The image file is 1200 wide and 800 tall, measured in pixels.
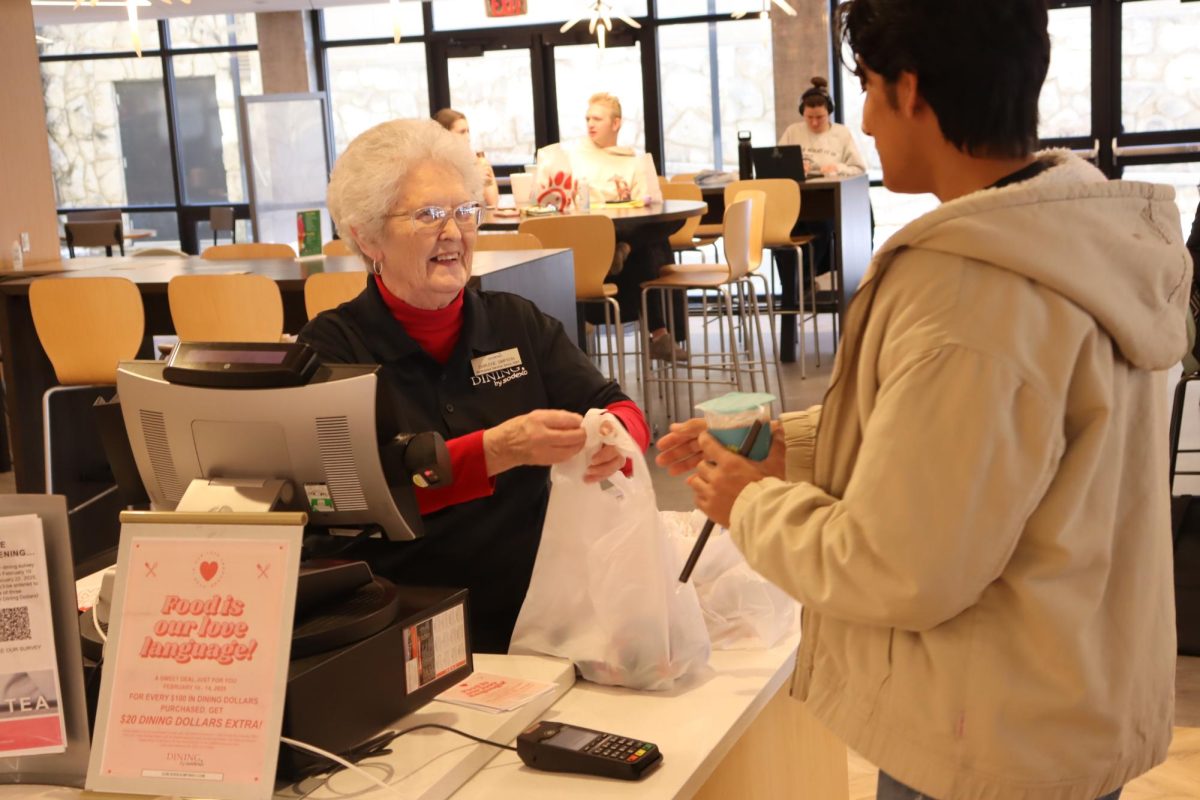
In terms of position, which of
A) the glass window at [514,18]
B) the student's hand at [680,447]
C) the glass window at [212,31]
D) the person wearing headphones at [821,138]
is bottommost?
the student's hand at [680,447]

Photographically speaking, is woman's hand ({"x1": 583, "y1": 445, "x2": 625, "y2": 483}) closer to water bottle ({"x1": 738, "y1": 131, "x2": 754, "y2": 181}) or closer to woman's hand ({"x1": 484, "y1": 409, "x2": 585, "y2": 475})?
woman's hand ({"x1": 484, "y1": 409, "x2": 585, "y2": 475})

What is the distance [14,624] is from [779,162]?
668cm

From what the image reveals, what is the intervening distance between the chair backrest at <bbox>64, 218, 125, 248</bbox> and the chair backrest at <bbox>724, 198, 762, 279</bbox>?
645 cm

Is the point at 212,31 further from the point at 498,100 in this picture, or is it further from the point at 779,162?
the point at 779,162

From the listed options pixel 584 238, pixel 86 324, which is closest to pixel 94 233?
pixel 584 238

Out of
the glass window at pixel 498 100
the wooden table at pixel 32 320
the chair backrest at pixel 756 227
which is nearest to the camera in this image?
the wooden table at pixel 32 320

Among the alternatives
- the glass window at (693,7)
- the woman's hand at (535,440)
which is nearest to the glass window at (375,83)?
the glass window at (693,7)

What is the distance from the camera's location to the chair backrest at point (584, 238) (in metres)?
5.52

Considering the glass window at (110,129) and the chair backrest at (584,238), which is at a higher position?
the glass window at (110,129)

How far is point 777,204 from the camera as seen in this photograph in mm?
7176

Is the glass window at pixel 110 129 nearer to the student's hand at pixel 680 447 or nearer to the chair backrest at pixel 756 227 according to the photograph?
the chair backrest at pixel 756 227

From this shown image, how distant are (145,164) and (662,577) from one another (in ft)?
39.5

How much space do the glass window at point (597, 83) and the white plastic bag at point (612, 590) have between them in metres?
9.41

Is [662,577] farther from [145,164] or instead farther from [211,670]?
[145,164]
